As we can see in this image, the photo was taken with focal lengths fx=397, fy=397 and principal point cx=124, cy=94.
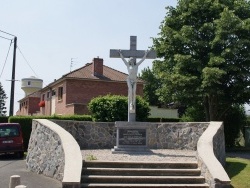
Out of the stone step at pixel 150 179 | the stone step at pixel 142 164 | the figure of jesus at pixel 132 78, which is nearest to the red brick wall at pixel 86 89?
the figure of jesus at pixel 132 78

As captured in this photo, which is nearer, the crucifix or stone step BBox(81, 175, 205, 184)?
stone step BBox(81, 175, 205, 184)

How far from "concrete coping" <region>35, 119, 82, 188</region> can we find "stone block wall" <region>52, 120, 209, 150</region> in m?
4.07

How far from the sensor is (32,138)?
14.8 m

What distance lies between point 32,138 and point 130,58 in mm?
5010

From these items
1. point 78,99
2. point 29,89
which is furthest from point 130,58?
point 29,89

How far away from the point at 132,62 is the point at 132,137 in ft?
10.2

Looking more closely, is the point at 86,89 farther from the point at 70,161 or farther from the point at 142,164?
the point at 70,161

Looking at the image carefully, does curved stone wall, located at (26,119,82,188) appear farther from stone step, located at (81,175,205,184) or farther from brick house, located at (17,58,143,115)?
brick house, located at (17,58,143,115)

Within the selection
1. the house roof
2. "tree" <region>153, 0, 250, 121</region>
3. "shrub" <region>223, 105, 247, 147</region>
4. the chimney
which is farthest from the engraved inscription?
the chimney

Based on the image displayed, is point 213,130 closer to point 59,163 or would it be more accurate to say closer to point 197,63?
point 59,163

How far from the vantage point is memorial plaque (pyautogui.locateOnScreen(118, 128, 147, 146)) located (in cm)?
1497

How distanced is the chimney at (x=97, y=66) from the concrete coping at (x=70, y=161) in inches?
897

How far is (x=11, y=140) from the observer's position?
18.7 meters

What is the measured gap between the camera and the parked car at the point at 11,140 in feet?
60.7
